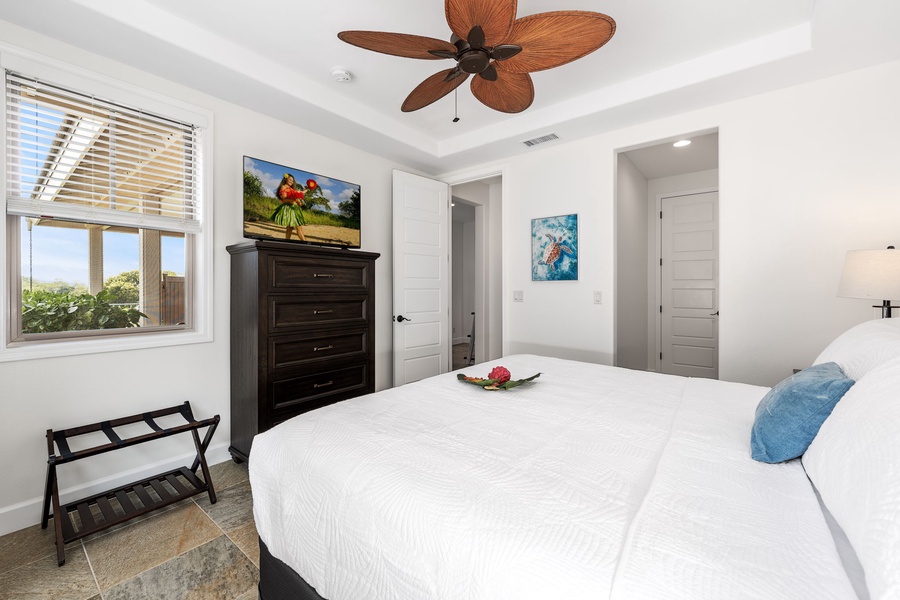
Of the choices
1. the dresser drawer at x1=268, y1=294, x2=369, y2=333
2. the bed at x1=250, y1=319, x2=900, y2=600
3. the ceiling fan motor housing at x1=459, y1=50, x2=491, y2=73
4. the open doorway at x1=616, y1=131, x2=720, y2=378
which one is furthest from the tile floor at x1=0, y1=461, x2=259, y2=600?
the open doorway at x1=616, y1=131, x2=720, y2=378

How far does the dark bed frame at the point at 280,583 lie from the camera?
1182mm

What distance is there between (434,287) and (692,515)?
11.8 feet

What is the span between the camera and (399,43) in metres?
1.74

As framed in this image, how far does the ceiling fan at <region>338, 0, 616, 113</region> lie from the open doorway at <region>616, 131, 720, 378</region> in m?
2.91

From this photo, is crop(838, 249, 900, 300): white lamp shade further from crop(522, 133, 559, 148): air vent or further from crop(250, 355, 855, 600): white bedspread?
crop(522, 133, 559, 148): air vent

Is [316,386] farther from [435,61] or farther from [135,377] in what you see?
[435,61]

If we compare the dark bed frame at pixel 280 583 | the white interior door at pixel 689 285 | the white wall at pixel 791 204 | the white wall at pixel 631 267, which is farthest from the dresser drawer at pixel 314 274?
the white interior door at pixel 689 285

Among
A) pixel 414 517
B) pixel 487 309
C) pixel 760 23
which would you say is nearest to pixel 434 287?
pixel 487 309

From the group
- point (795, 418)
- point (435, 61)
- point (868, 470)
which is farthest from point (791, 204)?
point (868, 470)

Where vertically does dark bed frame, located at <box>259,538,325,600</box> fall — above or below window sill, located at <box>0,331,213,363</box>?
below

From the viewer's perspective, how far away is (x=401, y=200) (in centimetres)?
398

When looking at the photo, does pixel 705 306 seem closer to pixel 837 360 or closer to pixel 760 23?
pixel 760 23

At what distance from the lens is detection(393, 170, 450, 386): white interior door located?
3955mm

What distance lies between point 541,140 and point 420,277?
1743 mm
